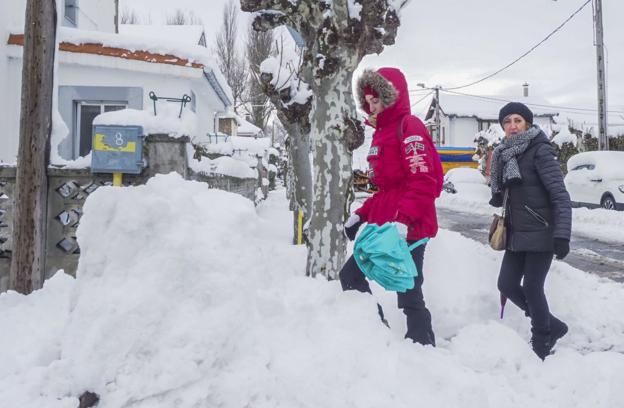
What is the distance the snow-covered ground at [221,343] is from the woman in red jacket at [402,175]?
0.70 feet

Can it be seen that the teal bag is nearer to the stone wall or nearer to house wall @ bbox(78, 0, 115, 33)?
the stone wall

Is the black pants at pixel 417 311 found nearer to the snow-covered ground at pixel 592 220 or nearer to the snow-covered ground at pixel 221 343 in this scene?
the snow-covered ground at pixel 221 343

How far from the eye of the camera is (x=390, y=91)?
304 cm

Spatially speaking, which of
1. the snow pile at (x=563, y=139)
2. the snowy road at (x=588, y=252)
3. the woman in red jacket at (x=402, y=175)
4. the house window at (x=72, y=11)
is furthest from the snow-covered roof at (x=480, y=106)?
the woman in red jacket at (x=402, y=175)

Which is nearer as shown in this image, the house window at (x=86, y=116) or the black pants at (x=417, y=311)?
the black pants at (x=417, y=311)

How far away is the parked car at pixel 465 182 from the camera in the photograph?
913 inches

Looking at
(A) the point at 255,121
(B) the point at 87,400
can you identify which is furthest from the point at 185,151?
(A) the point at 255,121

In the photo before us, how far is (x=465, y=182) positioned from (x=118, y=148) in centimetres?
2190

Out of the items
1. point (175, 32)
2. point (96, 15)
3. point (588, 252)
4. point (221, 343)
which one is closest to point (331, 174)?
point (221, 343)

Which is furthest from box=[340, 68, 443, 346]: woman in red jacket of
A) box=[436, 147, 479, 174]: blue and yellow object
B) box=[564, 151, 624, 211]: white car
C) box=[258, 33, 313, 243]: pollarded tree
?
box=[436, 147, 479, 174]: blue and yellow object

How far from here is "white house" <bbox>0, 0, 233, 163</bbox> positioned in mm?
8156

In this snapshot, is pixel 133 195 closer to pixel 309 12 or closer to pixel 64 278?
pixel 64 278

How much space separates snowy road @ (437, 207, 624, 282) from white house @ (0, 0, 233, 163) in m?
6.57

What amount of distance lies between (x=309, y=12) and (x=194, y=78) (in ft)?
18.4
